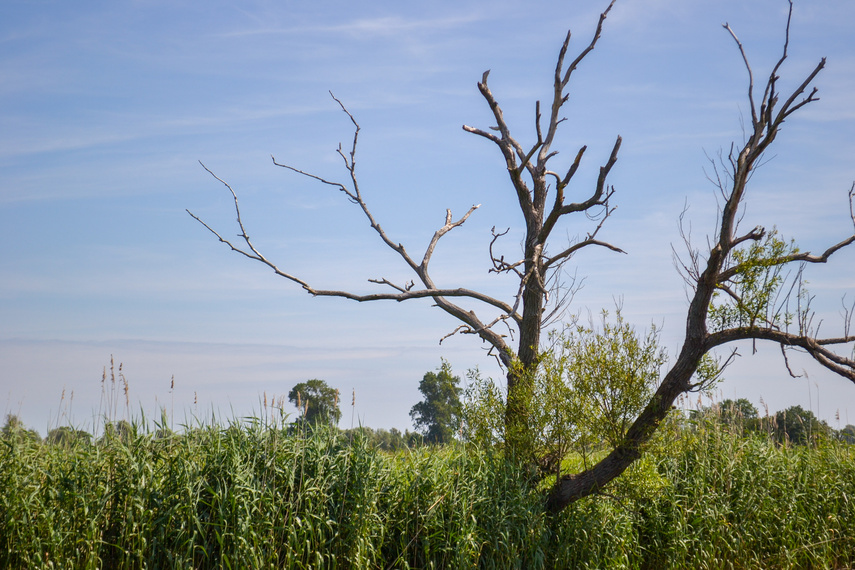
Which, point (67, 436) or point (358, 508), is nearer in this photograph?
point (358, 508)

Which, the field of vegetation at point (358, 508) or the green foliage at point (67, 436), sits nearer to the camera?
the field of vegetation at point (358, 508)

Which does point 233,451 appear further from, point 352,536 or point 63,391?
point 63,391

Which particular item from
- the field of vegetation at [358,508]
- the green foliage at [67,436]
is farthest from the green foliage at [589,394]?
the green foliage at [67,436]

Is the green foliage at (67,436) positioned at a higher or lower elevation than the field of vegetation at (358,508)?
higher

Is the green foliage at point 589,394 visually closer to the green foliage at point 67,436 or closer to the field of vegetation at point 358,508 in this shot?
the field of vegetation at point 358,508

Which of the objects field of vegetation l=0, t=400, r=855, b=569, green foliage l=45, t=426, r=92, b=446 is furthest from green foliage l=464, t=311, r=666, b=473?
green foliage l=45, t=426, r=92, b=446

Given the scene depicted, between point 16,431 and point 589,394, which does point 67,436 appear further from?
point 589,394

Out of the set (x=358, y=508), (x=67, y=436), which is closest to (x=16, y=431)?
(x=67, y=436)

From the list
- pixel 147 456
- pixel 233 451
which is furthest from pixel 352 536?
pixel 147 456

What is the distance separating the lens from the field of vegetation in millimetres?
6770

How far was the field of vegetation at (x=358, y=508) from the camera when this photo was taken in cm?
677

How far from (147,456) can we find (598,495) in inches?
235

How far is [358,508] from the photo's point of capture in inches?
292

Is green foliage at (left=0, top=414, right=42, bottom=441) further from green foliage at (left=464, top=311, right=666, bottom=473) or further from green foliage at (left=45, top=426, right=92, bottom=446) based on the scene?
green foliage at (left=464, top=311, right=666, bottom=473)
